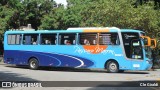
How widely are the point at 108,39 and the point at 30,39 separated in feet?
18.9

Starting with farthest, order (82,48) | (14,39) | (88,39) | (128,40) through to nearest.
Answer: (14,39)
(82,48)
(88,39)
(128,40)

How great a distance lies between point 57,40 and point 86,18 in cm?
1056

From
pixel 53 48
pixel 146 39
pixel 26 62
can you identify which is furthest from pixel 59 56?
pixel 146 39

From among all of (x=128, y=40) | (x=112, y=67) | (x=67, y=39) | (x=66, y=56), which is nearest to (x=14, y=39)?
(x=67, y=39)

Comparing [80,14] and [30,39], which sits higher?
[80,14]

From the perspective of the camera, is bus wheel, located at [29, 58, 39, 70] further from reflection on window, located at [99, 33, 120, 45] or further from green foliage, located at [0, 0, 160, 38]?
green foliage, located at [0, 0, 160, 38]

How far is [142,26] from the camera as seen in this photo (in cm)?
3275

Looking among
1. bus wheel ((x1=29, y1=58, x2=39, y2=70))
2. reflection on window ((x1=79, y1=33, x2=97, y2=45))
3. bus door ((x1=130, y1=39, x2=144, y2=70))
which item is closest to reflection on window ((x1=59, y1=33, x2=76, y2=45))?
reflection on window ((x1=79, y1=33, x2=97, y2=45))

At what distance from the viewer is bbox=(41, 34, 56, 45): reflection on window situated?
1064 inches

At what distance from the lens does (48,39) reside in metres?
27.4

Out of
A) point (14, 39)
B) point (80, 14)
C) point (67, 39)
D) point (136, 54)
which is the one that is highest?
point (80, 14)

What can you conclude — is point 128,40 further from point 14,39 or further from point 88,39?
point 14,39

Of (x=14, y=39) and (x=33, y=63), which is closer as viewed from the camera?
(x=33, y=63)

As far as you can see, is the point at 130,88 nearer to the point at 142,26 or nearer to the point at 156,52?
the point at 142,26
